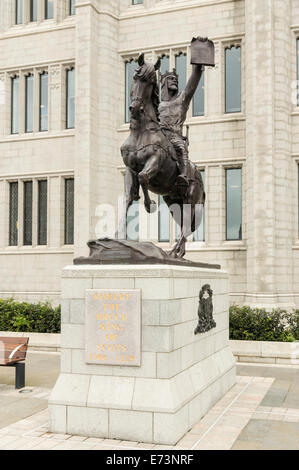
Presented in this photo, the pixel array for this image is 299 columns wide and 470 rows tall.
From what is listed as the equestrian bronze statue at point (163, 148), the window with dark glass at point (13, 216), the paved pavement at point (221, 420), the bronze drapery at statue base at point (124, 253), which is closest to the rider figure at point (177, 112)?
the equestrian bronze statue at point (163, 148)

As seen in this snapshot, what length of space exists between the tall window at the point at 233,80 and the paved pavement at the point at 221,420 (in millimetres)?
12016

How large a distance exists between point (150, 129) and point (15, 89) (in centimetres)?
1652

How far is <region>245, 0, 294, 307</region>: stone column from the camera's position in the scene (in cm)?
1766

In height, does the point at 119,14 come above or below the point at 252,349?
above

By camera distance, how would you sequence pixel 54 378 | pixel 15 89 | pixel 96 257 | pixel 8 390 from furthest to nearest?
pixel 15 89 → pixel 54 378 → pixel 8 390 → pixel 96 257

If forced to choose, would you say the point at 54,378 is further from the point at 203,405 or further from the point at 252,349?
the point at 252,349

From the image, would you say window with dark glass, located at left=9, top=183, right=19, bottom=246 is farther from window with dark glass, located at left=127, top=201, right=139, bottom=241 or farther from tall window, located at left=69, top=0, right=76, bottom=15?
tall window, located at left=69, top=0, right=76, bottom=15

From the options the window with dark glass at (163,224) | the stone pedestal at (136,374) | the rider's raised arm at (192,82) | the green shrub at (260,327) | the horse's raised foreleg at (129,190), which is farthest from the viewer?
the window with dark glass at (163,224)

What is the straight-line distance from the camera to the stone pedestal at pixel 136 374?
20.8ft

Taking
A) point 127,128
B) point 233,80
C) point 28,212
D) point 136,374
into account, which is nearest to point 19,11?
point 127,128

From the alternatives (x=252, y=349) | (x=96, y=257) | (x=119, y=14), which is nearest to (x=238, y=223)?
(x=252, y=349)

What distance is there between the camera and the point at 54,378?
33.8 feet

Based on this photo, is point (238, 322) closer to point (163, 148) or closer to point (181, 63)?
point (163, 148)

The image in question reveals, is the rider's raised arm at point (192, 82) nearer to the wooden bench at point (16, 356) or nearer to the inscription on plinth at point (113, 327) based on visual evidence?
the inscription on plinth at point (113, 327)
